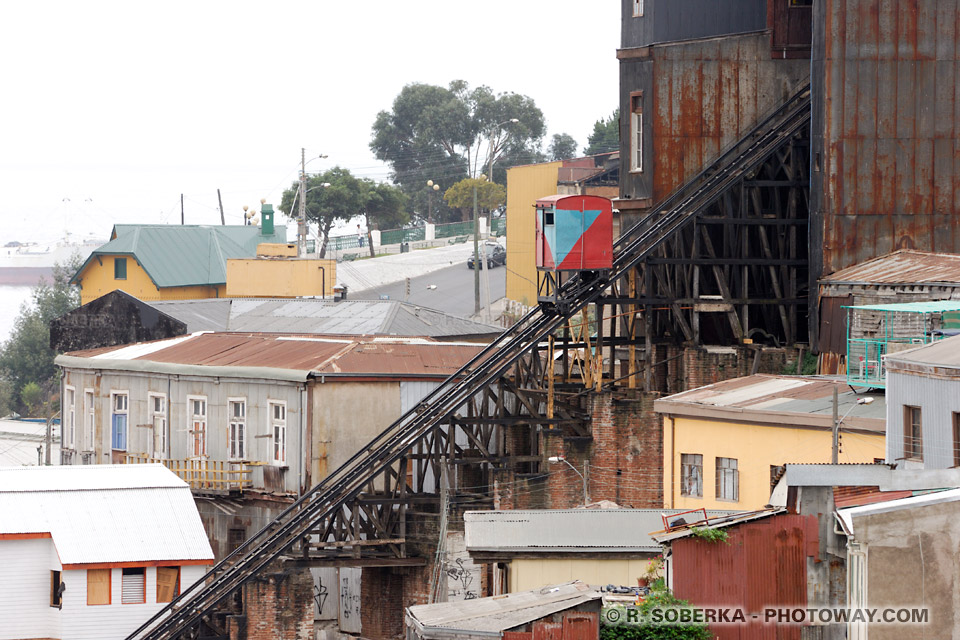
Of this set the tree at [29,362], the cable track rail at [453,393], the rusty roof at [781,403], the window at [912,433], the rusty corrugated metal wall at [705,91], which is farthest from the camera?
the tree at [29,362]

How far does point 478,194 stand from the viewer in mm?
105812

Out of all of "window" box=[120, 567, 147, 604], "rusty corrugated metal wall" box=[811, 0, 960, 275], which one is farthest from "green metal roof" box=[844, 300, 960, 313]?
"window" box=[120, 567, 147, 604]

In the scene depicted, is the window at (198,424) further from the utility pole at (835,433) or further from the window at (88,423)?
the utility pole at (835,433)

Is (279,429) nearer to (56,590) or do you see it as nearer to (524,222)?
(56,590)

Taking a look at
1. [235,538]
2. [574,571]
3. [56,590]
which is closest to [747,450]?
[574,571]

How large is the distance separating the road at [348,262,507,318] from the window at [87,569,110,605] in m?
43.5

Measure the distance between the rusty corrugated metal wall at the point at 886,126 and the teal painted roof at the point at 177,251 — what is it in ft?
169

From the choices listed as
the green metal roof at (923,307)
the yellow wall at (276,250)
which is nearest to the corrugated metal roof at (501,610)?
the green metal roof at (923,307)

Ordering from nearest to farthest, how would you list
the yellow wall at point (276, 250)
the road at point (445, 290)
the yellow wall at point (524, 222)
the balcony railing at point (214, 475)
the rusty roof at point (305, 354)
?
the rusty roof at point (305, 354)
the balcony railing at point (214, 475)
the yellow wall at point (276, 250)
the yellow wall at point (524, 222)
the road at point (445, 290)

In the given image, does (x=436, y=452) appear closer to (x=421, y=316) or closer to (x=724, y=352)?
(x=724, y=352)

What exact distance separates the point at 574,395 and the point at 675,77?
9.23m

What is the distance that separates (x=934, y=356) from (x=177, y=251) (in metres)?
67.1

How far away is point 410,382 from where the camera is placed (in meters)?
40.0

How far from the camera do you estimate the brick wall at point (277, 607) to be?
113ft
